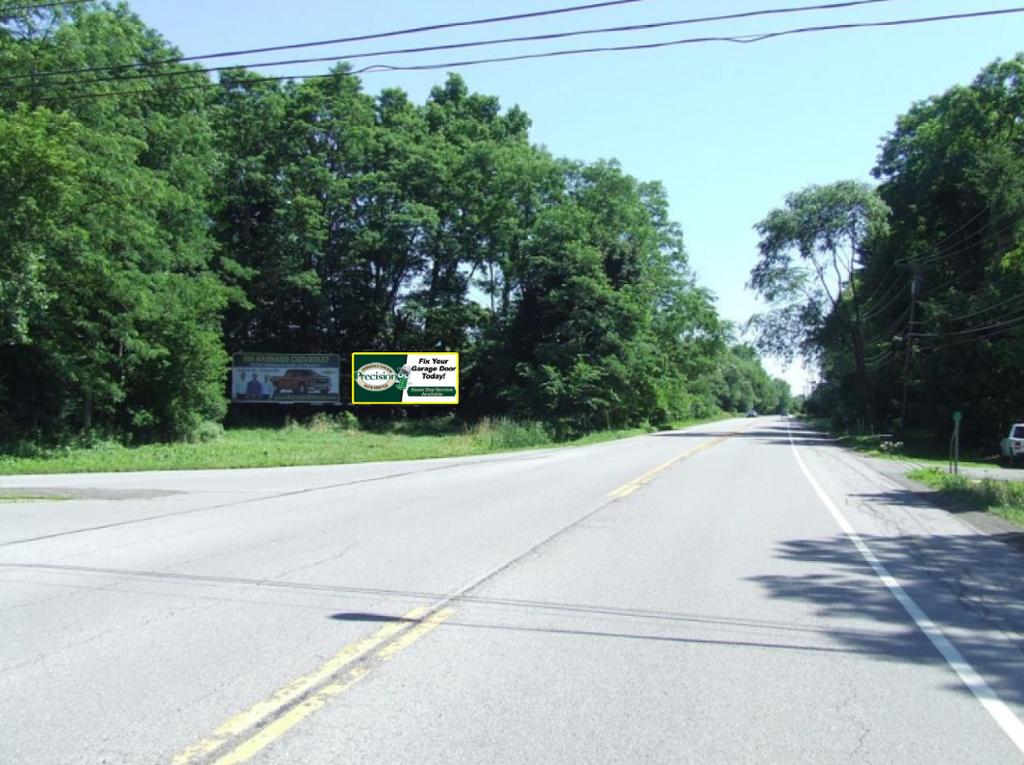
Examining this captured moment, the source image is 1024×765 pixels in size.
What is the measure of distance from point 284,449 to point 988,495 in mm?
26540

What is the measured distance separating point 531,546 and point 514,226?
53.0m

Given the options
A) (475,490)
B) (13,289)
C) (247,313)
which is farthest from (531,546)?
(247,313)

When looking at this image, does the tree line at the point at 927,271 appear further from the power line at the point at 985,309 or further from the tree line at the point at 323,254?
the tree line at the point at 323,254

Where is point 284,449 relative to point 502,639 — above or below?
below

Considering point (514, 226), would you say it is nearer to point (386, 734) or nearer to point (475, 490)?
point (475, 490)

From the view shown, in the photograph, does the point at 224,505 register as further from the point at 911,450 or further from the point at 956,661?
the point at 911,450

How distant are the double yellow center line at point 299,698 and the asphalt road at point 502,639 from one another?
0.02 m

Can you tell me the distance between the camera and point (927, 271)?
5234 centimetres

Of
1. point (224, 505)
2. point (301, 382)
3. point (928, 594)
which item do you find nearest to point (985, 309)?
point (301, 382)

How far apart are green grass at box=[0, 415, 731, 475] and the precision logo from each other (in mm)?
2928

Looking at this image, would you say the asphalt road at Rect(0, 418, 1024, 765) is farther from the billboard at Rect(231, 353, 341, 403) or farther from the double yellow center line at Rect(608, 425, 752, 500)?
the billboard at Rect(231, 353, 341, 403)

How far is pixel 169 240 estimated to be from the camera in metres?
41.4

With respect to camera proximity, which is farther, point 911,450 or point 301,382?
point 301,382

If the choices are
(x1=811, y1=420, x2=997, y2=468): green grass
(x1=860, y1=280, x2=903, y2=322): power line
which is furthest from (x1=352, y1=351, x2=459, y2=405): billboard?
(x1=860, y1=280, x2=903, y2=322): power line
